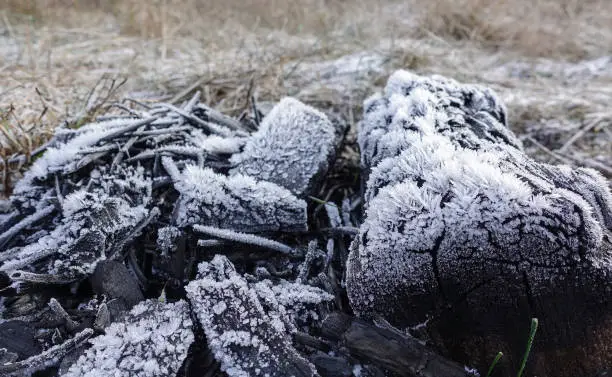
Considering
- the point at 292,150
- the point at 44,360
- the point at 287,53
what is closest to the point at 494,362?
the point at 292,150

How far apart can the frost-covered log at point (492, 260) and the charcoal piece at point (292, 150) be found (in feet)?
1.67

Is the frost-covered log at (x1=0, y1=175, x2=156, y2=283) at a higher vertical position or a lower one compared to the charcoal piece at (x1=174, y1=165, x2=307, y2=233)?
lower

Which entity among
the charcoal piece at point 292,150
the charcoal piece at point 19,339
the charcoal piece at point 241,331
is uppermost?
the charcoal piece at point 292,150

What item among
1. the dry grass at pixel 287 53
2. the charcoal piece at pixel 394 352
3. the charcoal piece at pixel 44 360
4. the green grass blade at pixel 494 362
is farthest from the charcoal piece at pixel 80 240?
the green grass blade at pixel 494 362

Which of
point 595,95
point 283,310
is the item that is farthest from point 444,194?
point 595,95

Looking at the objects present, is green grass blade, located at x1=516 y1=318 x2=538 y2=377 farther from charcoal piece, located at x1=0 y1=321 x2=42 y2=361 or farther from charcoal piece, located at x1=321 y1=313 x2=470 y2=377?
charcoal piece, located at x1=0 y1=321 x2=42 y2=361

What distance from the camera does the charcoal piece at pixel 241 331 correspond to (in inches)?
41.1

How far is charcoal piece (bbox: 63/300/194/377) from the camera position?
3.41ft

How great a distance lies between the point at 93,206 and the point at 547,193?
1.30 metres

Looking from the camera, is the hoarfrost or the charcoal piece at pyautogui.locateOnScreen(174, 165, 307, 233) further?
the charcoal piece at pyautogui.locateOnScreen(174, 165, 307, 233)

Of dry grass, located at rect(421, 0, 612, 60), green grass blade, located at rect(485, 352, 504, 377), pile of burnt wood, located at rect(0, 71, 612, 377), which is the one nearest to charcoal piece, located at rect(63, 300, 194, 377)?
pile of burnt wood, located at rect(0, 71, 612, 377)

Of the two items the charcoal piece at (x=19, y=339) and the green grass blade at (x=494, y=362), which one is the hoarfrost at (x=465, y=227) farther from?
the charcoal piece at (x=19, y=339)

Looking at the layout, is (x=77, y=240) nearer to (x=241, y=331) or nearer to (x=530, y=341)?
(x=241, y=331)

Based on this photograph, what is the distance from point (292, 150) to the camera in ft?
5.41
